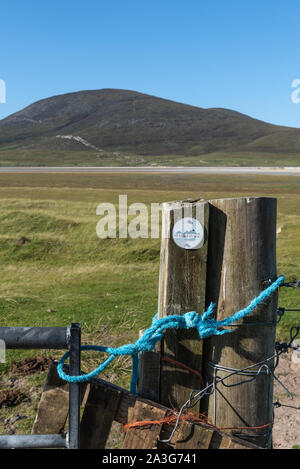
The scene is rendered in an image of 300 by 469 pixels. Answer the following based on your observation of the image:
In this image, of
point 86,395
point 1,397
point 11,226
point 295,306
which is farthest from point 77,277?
point 86,395

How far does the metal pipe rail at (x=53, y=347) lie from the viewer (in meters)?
2.36

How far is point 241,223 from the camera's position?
2.57m

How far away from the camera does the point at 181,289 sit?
2648 mm

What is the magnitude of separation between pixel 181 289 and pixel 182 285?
0.02 m

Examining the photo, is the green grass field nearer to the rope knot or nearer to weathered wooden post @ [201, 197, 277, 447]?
weathered wooden post @ [201, 197, 277, 447]

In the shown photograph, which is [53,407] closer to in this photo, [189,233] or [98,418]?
[98,418]

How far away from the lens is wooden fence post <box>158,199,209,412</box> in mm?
2613

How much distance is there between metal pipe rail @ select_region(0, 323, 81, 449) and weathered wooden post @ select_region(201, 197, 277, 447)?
2.66ft

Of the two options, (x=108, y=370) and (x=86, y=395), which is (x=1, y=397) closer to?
(x=108, y=370)

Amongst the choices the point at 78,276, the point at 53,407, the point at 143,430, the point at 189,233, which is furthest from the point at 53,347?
the point at 78,276

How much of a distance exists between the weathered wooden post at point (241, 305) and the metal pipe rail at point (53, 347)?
0.81 m

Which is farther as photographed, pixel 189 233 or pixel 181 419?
pixel 189 233

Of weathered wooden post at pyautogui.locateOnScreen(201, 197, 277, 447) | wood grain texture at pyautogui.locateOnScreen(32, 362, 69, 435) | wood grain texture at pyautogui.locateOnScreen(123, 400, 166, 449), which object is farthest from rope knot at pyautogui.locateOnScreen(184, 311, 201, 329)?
wood grain texture at pyautogui.locateOnScreen(32, 362, 69, 435)

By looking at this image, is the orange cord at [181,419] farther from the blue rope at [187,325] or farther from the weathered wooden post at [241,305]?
the blue rope at [187,325]
